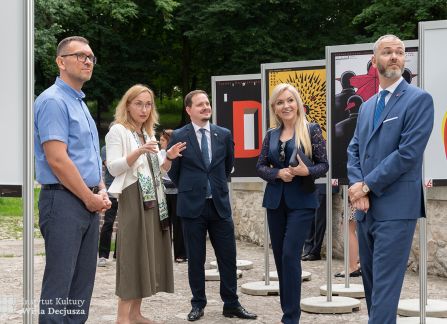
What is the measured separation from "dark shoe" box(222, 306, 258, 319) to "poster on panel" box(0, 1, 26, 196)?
365 cm

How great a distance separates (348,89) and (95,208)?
3373 millimetres

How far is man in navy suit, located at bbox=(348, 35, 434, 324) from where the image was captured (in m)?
5.36

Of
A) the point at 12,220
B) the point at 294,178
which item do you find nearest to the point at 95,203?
the point at 294,178

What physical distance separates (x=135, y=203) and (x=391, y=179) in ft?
7.74

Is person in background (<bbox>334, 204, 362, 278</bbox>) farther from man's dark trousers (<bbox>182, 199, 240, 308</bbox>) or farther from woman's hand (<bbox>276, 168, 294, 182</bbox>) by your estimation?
woman's hand (<bbox>276, 168, 294, 182</bbox>)

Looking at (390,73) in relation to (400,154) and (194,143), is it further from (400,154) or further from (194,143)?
(194,143)

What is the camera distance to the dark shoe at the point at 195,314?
294 inches

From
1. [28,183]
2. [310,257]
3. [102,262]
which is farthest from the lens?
Answer: [310,257]

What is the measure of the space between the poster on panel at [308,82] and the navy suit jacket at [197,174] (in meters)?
1.43

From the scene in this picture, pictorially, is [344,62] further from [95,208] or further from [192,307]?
[95,208]

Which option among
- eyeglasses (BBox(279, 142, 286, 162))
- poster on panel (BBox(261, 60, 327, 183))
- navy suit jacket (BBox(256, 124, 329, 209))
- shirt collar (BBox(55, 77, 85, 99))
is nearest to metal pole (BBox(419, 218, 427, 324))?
navy suit jacket (BBox(256, 124, 329, 209))

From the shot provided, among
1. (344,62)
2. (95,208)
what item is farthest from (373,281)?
(344,62)

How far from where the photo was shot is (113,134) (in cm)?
694

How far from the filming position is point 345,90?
7.80 m
